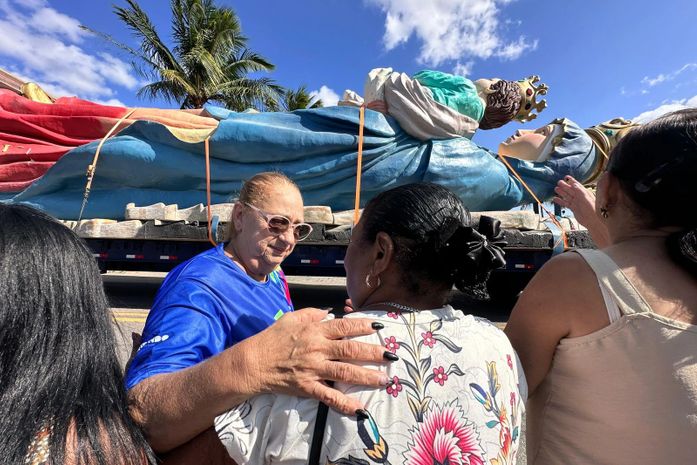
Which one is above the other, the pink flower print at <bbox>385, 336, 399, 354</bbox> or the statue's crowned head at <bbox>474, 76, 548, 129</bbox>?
the statue's crowned head at <bbox>474, 76, 548, 129</bbox>

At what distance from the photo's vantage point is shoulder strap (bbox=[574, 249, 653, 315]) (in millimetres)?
717

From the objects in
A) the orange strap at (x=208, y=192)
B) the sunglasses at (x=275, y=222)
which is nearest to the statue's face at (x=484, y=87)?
the orange strap at (x=208, y=192)

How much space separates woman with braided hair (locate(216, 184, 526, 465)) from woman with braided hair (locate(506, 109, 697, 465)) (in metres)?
0.12

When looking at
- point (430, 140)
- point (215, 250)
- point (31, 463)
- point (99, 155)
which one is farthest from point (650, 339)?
point (99, 155)

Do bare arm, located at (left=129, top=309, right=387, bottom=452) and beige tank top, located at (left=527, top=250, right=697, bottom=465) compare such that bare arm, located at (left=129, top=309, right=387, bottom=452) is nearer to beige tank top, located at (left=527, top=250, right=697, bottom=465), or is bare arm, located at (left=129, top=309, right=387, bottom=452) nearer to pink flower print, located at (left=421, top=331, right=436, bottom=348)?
pink flower print, located at (left=421, top=331, right=436, bottom=348)

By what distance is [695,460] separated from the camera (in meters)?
0.71

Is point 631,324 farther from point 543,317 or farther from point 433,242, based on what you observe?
point 433,242

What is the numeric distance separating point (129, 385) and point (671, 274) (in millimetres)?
1153

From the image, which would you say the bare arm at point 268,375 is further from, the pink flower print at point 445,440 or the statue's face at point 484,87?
the statue's face at point 484,87

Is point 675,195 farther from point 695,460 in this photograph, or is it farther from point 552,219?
point 552,219

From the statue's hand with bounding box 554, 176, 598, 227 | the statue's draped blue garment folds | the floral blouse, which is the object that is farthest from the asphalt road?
the floral blouse

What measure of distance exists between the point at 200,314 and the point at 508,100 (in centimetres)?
431

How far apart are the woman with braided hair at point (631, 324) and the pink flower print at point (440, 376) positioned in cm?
30

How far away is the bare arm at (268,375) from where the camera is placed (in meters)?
0.64
